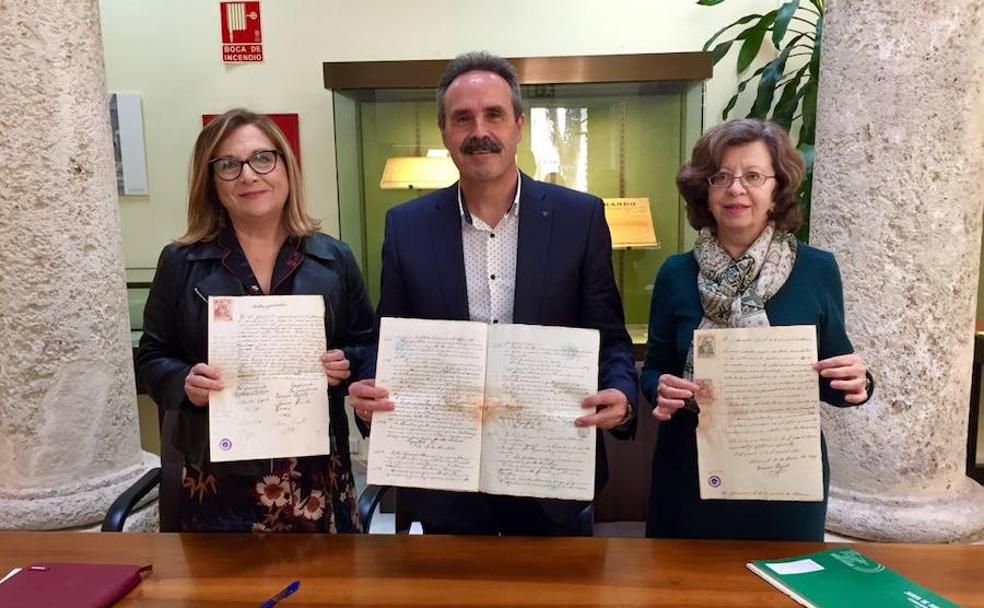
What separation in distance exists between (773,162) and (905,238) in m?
0.96

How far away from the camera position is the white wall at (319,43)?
13.1 ft

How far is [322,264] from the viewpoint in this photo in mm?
1729

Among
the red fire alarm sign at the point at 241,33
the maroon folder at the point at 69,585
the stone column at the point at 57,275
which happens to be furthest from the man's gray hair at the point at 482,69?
the red fire alarm sign at the point at 241,33

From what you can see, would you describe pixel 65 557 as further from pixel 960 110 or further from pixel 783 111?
pixel 783 111

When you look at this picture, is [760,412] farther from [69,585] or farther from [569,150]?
[569,150]

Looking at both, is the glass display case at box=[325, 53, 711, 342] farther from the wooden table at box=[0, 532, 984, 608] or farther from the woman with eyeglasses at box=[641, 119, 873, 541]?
the wooden table at box=[0, 532, 984, 608]

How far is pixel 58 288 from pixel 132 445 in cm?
63

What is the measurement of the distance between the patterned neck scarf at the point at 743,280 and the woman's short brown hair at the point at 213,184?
972 mm

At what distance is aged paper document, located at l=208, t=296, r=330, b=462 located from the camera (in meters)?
1.48

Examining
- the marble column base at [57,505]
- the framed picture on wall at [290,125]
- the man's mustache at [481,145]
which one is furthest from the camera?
the framed picture on wall at [290,125]

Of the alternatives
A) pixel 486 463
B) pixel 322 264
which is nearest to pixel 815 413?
pixel 486 463

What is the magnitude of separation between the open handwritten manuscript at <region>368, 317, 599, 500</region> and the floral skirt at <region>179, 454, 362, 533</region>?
1.23 feet

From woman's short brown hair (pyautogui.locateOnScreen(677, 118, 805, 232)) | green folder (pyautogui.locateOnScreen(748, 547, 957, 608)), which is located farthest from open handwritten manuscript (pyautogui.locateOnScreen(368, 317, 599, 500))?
woman's short brown hair (pyautogui.locateOnScreen(677, 118, 805, 232))

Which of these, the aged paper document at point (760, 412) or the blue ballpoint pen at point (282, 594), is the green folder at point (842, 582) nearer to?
the aged paper document at point (760, 412)
